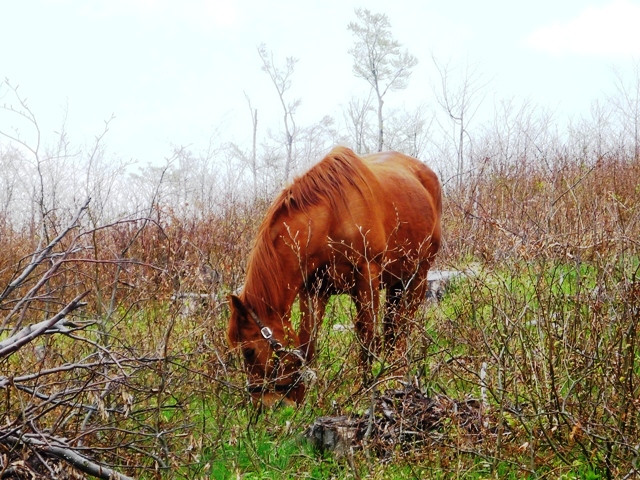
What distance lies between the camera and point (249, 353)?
413 centimetres

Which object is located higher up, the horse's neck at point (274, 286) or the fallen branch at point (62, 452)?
the horse's neck at point (274, 286)

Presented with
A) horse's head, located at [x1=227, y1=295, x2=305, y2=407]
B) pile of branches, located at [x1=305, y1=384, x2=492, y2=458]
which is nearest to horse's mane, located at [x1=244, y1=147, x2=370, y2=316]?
horse's head, located at [x1=227, y1=295, x2=305, y2=407]

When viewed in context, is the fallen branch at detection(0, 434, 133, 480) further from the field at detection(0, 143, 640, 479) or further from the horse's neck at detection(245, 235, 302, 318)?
the horse's neck at detection(245, 235, 302, 318)

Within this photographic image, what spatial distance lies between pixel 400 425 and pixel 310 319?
3.55ft

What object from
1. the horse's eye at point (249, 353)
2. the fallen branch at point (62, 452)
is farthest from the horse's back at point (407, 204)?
the fallen branch at point (62, 452)

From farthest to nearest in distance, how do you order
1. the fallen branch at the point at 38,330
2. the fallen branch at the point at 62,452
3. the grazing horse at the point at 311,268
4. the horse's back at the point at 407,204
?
the horse's back at the point at 407,204 < the grazing horse at the point at 311,268 < the fallen branch at the point at 62,452 < the fallen branch at the point at 38,330

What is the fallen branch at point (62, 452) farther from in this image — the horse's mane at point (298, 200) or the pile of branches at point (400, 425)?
the horse's mane at point (298, 200)

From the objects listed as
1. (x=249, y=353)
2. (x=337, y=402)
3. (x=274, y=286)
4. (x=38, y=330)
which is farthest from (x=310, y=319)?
(x=38, y=330)

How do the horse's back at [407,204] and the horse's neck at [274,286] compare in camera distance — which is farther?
the horse's back at [407,204]

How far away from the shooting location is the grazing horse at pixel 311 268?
13.4ft

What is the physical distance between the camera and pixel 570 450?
2.96m

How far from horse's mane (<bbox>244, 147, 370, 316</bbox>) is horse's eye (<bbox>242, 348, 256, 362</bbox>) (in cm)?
25

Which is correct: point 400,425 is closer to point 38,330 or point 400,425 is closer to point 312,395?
point 312,395

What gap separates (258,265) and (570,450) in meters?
2.23
